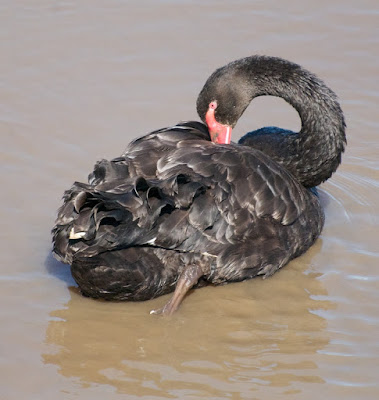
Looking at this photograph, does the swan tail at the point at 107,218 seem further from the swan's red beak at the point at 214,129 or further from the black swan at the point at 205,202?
the swan's red beak at the point at 214,129

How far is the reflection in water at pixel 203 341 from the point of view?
4.94 m

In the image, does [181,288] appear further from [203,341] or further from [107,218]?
[107,218]

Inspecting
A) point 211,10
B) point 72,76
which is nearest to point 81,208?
point 72,76

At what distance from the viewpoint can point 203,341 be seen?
537cm

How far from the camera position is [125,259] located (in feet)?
17.9

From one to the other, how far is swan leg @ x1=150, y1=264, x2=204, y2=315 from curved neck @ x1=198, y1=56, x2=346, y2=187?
168 centimetres

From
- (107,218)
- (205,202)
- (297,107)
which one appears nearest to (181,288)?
(205,202)

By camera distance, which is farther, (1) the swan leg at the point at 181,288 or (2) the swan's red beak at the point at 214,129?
(2) the swan's red beak at the point at 214,129

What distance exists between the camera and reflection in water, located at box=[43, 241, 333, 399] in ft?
16.2

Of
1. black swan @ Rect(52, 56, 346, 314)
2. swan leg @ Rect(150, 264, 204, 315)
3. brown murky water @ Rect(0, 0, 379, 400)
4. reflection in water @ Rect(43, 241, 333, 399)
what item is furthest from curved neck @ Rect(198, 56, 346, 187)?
swan leg @ Rect(150, 264, 204, 315)

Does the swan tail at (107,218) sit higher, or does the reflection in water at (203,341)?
the swan tail at (107,218)

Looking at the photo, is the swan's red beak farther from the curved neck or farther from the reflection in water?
the reflection in water

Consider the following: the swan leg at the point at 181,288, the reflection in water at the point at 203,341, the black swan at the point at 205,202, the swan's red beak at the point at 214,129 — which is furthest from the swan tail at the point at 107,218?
the swan's red beak at the point at 214,129

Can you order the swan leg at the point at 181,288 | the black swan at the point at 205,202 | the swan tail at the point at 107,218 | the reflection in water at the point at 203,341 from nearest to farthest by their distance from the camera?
the reflection in water at the point at 203,341
the swan tail at the point at 107,218
the black swan at the point at 205,202
the swan leg at the point at 181,288
